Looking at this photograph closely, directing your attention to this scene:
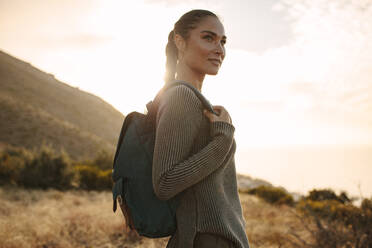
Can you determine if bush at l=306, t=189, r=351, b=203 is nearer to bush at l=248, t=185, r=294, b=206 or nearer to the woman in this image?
bush at l=248, t=185, r=294, b=206

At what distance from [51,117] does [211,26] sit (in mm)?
39597

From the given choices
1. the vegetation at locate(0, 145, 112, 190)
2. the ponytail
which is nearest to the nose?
the ponytail

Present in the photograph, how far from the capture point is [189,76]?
1441mm

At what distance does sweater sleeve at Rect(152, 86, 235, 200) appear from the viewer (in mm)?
1014

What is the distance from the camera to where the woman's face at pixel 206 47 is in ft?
4.58

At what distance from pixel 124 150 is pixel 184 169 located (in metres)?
0.39

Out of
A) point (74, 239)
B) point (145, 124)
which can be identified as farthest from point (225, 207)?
point (74, 239)

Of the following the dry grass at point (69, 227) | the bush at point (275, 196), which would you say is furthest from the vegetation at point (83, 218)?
the bush at point (275, 196)

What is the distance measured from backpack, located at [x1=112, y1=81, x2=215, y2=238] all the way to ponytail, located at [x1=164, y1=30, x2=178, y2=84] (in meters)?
0.36

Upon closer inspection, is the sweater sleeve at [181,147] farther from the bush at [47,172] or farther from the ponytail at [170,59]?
the bush at [47,172]

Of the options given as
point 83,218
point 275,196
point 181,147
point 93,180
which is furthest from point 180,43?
point 275,196

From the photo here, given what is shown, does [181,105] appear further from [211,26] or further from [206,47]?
[211,26]

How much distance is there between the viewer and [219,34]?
1414 millimetres

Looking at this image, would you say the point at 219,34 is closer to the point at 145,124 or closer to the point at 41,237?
the point at 145,124
